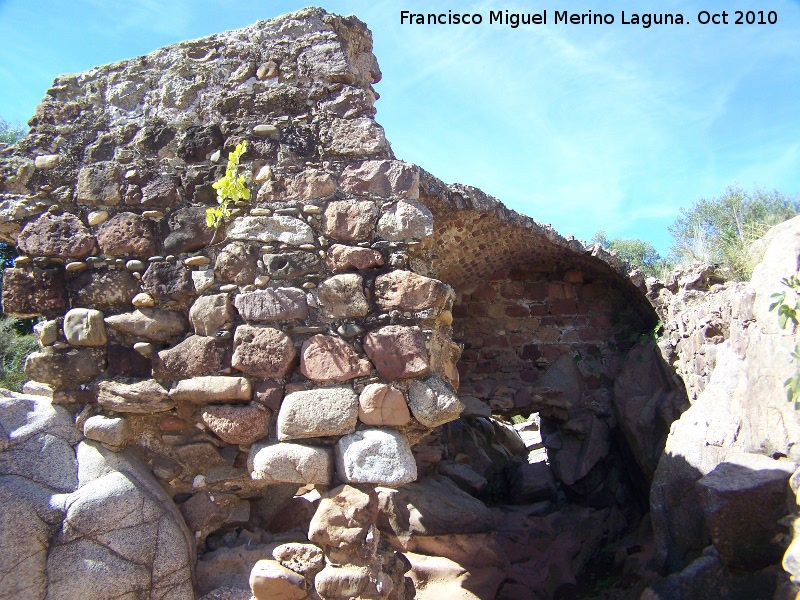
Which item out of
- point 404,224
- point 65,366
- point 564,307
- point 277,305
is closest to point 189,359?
point 277,305

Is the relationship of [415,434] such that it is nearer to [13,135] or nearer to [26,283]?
[26,283]

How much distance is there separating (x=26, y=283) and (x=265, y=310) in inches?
43.8

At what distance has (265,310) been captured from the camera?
8.59 feet

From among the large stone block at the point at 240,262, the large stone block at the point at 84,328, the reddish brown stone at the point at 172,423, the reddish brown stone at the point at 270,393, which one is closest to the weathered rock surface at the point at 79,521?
the reddish brown stone at the point at 172,423

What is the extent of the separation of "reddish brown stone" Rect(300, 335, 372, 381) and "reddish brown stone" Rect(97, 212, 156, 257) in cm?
89

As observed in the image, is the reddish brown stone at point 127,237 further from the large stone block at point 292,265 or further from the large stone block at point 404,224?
the large stone block at point 404,224

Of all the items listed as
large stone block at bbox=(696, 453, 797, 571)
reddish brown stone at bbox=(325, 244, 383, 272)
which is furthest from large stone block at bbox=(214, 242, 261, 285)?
large stone block at bbox=(696, 453, 797, 571)

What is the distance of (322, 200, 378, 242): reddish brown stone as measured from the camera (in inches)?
105

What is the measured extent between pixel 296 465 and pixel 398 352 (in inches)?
23.4

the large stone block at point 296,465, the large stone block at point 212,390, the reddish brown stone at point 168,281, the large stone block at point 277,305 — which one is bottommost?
the large stone block at point 296,465

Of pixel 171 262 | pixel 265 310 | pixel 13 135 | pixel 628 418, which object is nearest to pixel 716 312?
pixel 628 418

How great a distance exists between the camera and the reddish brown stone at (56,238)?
2.82m

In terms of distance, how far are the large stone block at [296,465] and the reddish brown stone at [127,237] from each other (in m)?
1.08

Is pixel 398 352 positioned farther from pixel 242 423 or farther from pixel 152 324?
pixel 152 324
